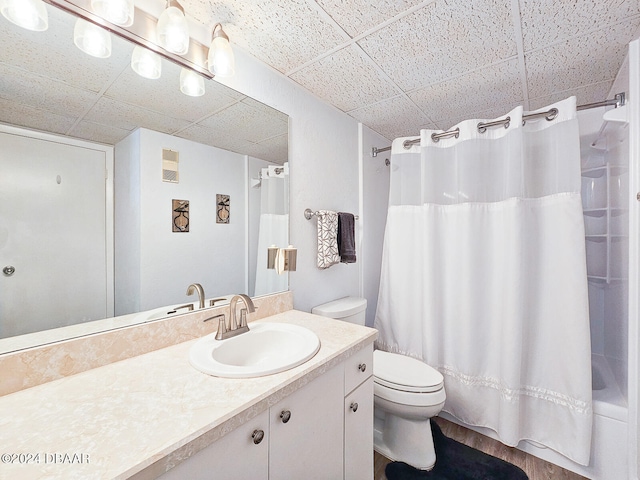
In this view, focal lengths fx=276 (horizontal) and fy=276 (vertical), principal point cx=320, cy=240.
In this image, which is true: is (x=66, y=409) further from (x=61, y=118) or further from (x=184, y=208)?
(x=61, y=118)

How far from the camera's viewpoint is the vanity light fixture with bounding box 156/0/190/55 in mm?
969

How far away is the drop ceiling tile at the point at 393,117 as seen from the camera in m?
1.87

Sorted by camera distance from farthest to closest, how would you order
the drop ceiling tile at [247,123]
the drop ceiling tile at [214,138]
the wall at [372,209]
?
the wall at [372,209] → the drop ceiling tile at [247,123] → the drop ceiling tile at [214,138]

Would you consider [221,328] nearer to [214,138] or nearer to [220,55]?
[214,138]

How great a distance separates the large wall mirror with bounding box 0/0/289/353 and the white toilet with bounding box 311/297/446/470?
854 millimetres

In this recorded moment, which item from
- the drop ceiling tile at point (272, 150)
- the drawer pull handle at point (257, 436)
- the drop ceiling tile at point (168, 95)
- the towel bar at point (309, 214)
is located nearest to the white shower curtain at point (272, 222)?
the drop ceiling tile at point (272, 150)

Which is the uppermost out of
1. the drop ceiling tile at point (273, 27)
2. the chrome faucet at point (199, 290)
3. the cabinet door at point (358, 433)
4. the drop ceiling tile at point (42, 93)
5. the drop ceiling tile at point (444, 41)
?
the drop ceiling tile at point (273, 27)

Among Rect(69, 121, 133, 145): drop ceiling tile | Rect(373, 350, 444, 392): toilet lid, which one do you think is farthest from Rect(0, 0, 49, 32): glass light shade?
Rect(373, 350, 444, 392): toilet lid

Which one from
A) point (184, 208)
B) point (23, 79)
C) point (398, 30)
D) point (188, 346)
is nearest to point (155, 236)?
point (184, 208)

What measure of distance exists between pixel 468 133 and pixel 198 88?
1.54 meters

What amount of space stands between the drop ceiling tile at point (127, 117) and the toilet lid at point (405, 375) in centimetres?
157

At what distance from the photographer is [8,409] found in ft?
2.19

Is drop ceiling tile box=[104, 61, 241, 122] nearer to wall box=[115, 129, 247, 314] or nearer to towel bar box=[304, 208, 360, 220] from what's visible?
wall box=[115, 129, 247, 314]

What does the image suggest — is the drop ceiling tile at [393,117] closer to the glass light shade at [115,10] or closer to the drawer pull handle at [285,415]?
the glass light shade at [115,10]
